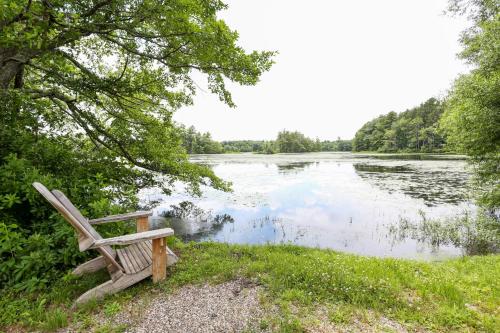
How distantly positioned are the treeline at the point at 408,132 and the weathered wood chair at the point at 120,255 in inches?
3050

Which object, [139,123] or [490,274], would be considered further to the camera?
[139,123]

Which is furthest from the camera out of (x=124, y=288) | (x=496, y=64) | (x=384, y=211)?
(x=384, y=211)

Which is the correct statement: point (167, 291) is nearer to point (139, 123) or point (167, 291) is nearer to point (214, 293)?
point (214, 293)

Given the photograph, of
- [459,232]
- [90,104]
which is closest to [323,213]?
[459,232]

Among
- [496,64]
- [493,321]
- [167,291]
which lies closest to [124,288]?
[167,291]

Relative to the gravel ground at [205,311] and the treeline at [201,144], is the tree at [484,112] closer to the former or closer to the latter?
the gravel ground at [205,311]

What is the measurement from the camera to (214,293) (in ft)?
11.6

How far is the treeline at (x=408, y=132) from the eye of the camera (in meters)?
71.1

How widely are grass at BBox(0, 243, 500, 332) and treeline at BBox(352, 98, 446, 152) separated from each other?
244ft

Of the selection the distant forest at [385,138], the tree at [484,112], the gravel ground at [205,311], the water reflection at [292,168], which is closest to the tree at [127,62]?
the gravel ground at [205,311]

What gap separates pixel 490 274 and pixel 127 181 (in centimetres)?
946

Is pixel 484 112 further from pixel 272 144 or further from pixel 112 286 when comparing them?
pixel 272 144

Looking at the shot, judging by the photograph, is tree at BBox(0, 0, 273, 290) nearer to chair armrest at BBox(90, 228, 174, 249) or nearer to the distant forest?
chair armrest at BBox(90, 228, 174, 249)

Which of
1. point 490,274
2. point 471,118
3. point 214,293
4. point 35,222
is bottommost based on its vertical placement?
point 490,274
